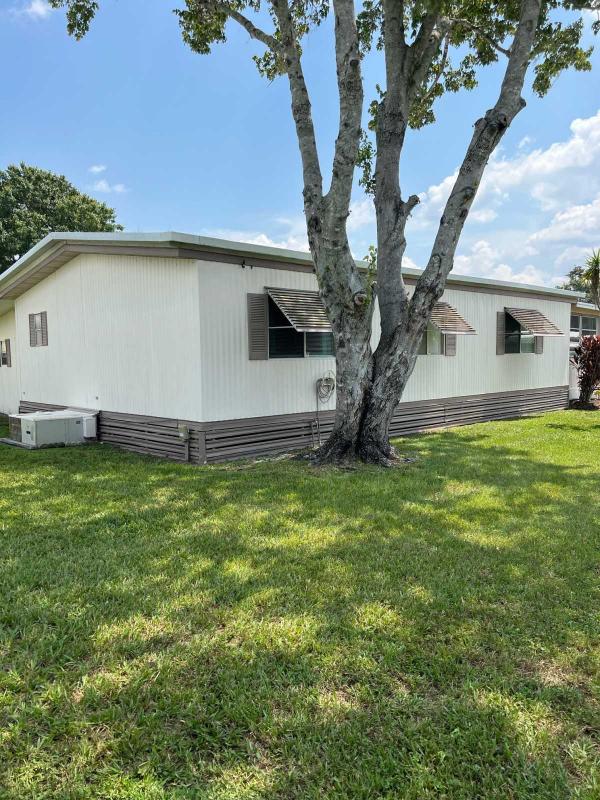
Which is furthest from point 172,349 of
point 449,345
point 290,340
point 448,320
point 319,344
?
point 449,345

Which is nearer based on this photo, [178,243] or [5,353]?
[178,243]

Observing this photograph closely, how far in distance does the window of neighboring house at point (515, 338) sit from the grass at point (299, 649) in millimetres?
7648

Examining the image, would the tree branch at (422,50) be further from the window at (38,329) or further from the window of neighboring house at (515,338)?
the window at (38,329)

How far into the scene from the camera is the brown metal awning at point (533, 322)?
1214 centimetres

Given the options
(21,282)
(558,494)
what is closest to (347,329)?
(558,494)

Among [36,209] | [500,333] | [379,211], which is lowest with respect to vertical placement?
[500,333]

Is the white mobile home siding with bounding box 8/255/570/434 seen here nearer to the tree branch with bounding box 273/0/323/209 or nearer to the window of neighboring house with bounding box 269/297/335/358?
the window of neighboring house with bounding box 269/297/335/358

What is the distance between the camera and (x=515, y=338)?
41.1 feet

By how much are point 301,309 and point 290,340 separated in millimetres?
561

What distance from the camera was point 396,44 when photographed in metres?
6.91

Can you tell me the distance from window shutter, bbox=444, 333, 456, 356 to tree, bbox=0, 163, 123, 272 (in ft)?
64.0

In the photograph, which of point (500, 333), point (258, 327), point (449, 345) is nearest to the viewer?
point (258, 327)

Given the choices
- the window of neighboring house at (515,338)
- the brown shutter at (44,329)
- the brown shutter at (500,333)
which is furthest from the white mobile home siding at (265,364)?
the brown shutter at (44,329)

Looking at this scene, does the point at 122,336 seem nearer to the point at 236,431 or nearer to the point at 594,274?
the point at 236,431
